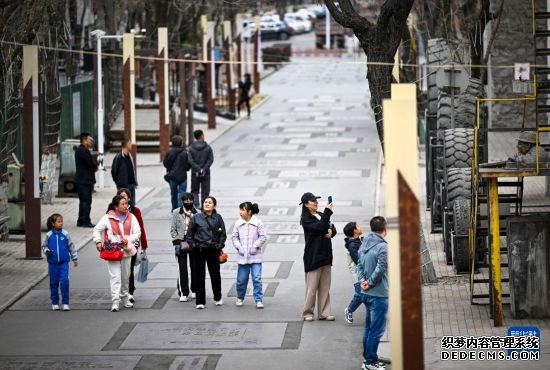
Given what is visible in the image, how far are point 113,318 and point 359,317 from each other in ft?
10.9

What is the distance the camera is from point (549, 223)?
703 inches

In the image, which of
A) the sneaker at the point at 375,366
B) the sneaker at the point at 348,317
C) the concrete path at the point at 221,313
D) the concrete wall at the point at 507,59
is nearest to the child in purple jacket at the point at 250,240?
the concrete path at the point at 221,313

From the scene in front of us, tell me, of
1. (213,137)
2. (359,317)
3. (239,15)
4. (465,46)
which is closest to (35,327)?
(359,317)

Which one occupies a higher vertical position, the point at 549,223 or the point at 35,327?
the point at 549,223

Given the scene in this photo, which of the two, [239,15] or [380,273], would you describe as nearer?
[380,273]

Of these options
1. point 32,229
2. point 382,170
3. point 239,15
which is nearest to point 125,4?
point 239,15

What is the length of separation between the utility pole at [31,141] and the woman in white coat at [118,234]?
407 centimetres

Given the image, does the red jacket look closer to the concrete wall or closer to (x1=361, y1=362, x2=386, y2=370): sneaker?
(x1=361, y1=362, x2=386, y2=370): sneaker

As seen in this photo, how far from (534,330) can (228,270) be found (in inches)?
288

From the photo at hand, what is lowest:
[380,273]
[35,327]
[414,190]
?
[35,327]

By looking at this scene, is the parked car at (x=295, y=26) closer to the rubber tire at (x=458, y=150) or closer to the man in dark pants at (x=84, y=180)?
the man in dark pants at (x=84, y=180)

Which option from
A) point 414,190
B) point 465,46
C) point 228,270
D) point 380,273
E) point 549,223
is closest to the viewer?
point 414,190

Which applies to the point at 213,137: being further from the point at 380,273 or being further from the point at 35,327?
the point at 380,273

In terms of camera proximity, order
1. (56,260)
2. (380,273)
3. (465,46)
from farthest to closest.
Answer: (465,46), (56,260), (380,273)
